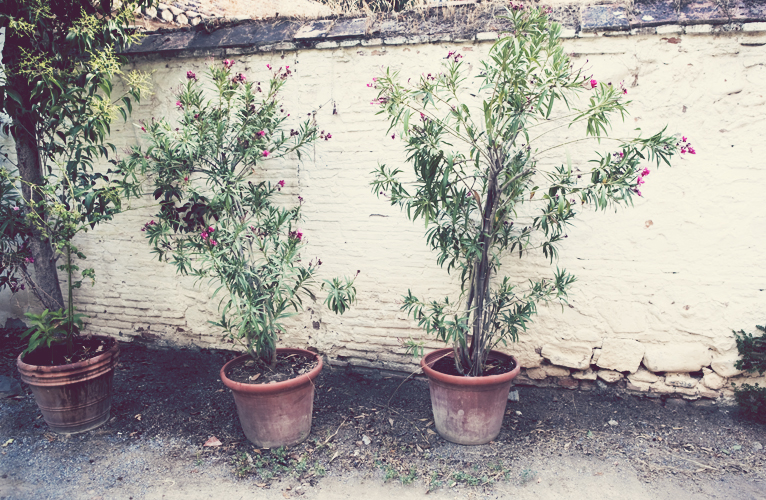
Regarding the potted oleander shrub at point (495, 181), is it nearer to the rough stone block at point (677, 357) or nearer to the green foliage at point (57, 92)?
the rough stone block at point (677, 357)

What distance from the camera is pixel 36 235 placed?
3430mm

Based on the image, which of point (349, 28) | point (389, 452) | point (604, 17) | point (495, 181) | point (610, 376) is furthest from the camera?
point (349, 28)

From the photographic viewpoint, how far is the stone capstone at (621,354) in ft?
10.9

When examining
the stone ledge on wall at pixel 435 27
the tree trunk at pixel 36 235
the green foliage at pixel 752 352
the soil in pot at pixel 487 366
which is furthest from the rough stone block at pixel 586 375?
the tree trunk at pixel 36 235

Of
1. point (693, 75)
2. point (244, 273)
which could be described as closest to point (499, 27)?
point (693, 75)

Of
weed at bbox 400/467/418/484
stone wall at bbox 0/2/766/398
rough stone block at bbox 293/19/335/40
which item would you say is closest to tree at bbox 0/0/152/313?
stone wall at bbox 0/2/766/398

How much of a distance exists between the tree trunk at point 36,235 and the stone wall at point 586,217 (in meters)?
0.74

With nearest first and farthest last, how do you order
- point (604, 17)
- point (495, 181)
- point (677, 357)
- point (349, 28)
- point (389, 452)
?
point (495, 181), point (389, 452), point (604, 17), point (677, 357), point (349, 28)

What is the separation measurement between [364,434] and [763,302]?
2.67 meters

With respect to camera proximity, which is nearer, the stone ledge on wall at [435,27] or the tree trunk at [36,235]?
the stone ledge on wall at [435,27]

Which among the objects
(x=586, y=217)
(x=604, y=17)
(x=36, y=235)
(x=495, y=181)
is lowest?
(x=36, y=235)

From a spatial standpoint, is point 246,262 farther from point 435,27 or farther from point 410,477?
point 435,27

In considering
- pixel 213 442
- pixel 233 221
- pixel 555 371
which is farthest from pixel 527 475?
pixel 233 221

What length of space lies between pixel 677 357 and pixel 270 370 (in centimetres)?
271
